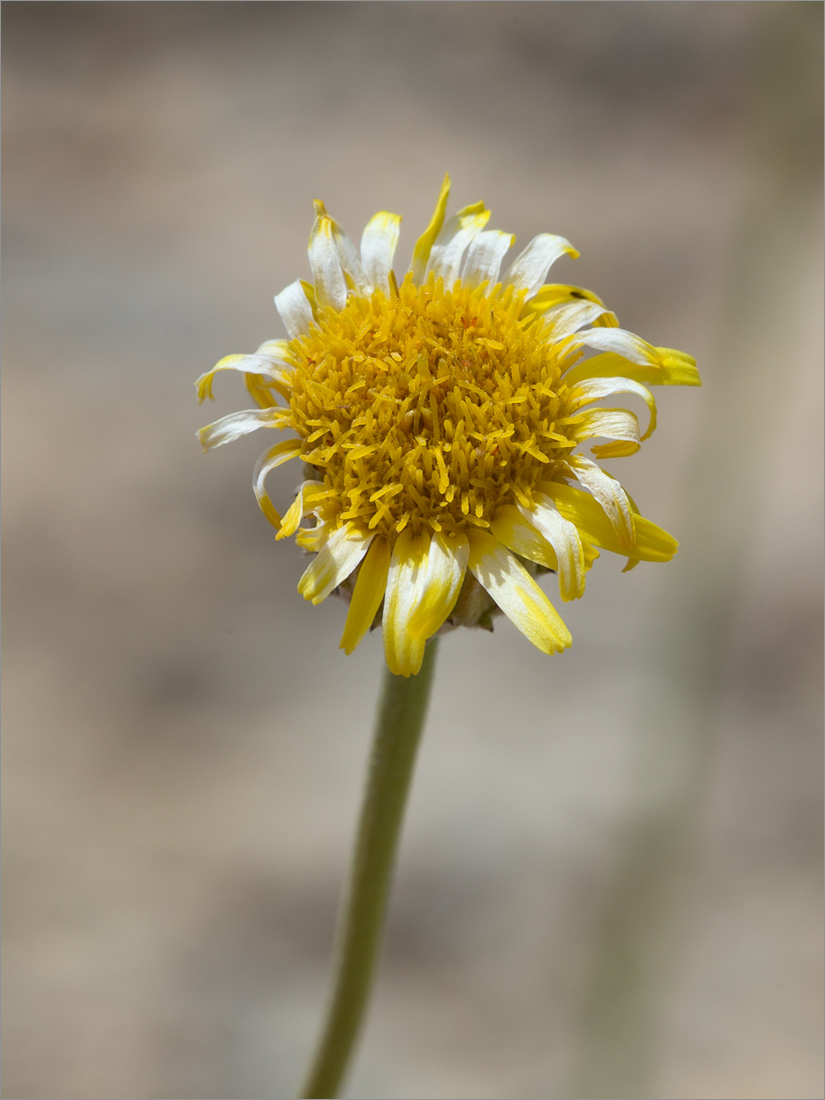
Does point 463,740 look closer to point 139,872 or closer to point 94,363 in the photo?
point 139,872

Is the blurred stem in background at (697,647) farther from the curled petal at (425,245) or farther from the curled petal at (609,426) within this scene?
the curled petal at (425,245)

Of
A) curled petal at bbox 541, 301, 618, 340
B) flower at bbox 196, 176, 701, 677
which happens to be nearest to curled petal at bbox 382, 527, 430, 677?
flower at bbox 196, 176, 701, 677

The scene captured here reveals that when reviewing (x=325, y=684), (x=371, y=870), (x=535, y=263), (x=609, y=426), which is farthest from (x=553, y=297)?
(x=325, y=684)

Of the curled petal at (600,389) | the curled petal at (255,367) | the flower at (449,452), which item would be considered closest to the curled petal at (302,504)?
the flower at (449,452)

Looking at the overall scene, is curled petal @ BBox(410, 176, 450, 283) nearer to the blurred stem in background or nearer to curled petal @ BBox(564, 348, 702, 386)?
curled petal @ BBox(564, 348, 702, 386)

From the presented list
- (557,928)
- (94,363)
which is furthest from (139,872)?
(94,363)

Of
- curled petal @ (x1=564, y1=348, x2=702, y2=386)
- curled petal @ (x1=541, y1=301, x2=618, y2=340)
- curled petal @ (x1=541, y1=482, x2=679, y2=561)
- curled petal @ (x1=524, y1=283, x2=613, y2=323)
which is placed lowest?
curled petal @ (x1=541, y1=482, x2=679, y2=561)

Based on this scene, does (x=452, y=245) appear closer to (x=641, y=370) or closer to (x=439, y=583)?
(x=641, y=370)
